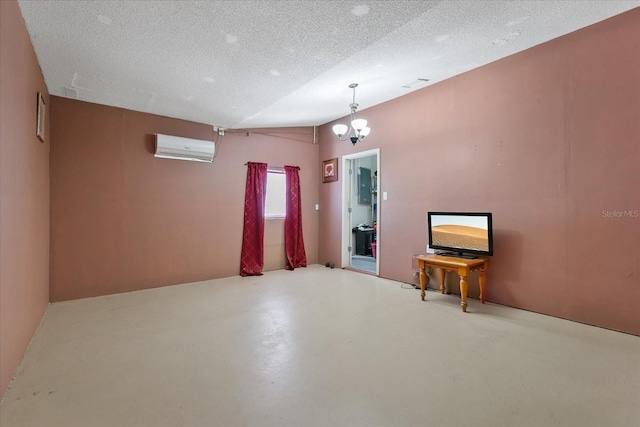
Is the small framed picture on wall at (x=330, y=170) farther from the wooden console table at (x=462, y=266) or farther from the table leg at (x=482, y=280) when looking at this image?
the table leg at (x=482, y=280)

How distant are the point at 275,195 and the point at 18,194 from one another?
366 centimetres

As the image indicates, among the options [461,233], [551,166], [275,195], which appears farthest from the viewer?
[275,195]

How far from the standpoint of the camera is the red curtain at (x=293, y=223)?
5562 mm

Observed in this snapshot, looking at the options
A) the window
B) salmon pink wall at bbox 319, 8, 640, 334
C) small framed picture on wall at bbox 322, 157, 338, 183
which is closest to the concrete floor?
salmon pink wall at bbox 319, 8, 640, 334

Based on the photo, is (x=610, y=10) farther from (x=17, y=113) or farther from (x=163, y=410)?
(x=17, y=113)

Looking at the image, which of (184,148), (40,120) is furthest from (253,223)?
(40,120)

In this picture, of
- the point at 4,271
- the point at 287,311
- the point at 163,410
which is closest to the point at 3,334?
the point at 4,271

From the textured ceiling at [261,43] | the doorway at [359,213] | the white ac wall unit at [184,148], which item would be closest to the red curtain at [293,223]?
the doorway at [359,213]

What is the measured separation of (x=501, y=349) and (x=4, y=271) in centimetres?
343

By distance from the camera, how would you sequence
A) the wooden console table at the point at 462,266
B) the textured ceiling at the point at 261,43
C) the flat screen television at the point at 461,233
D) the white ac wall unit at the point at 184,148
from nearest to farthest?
the textured ceiling at the point at 261,43, the wooden console table at the point at 462,266, the flat screen television at the point at 461,233, the white ac wall unit at the point at 184,148

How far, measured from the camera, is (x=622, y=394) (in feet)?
5.86

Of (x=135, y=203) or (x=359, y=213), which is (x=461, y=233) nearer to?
(x=359, y=213)

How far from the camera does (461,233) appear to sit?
3623 millimetres

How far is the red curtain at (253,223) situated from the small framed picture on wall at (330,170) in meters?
1.29
